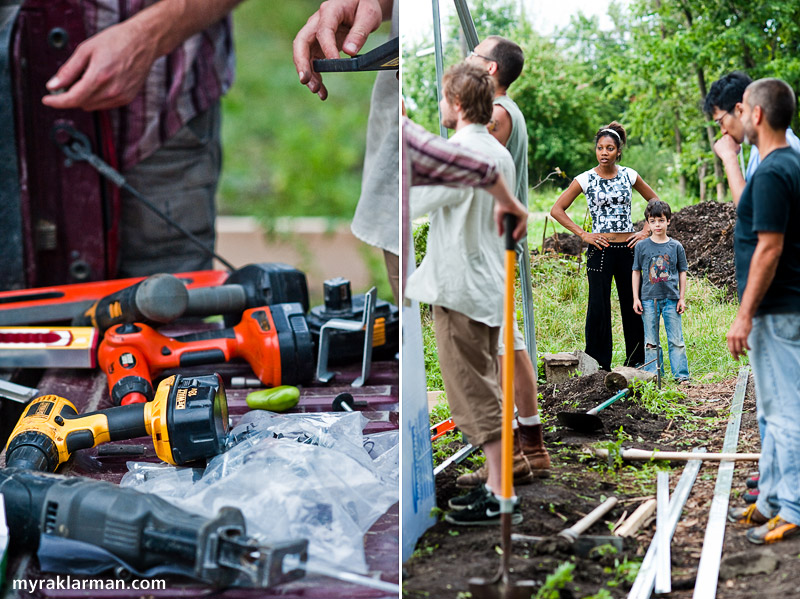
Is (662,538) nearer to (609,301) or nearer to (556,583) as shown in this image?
(556,583)

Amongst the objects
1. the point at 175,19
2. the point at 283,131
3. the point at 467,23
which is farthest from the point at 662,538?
the point at 283,131

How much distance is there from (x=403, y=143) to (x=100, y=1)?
8.23ft

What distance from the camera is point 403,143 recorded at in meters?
1.97

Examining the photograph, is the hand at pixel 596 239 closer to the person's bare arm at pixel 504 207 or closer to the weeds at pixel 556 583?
the person's bare arm at pixel 504 207

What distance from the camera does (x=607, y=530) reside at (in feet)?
7.43

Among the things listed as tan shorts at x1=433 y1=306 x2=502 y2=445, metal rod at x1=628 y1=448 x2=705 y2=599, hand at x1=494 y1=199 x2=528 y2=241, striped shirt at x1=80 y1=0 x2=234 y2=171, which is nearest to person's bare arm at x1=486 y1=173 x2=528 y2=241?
hand at x1=494 y1=199 x2=528 y2=241

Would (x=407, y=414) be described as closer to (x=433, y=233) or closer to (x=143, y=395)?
(x=433, y=233)

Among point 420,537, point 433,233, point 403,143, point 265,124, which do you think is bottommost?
point 420,537

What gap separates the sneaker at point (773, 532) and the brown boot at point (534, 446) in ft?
2.02

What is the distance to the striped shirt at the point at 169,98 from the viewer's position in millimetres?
4023

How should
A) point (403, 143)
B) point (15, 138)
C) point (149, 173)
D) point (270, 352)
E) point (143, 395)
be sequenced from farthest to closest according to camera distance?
point (149, 173)
point (15, 138)
point (270, 352)
point (143, 395)
point (403, 143)

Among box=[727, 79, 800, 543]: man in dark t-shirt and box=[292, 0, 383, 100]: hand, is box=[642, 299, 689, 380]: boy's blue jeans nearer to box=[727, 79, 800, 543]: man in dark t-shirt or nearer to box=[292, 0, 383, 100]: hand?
A: box=[727, 79, 800, 543]: man in dark t-shirt

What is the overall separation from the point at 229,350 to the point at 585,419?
4.39 ft

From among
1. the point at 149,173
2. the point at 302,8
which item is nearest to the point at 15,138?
the point at 149,173
